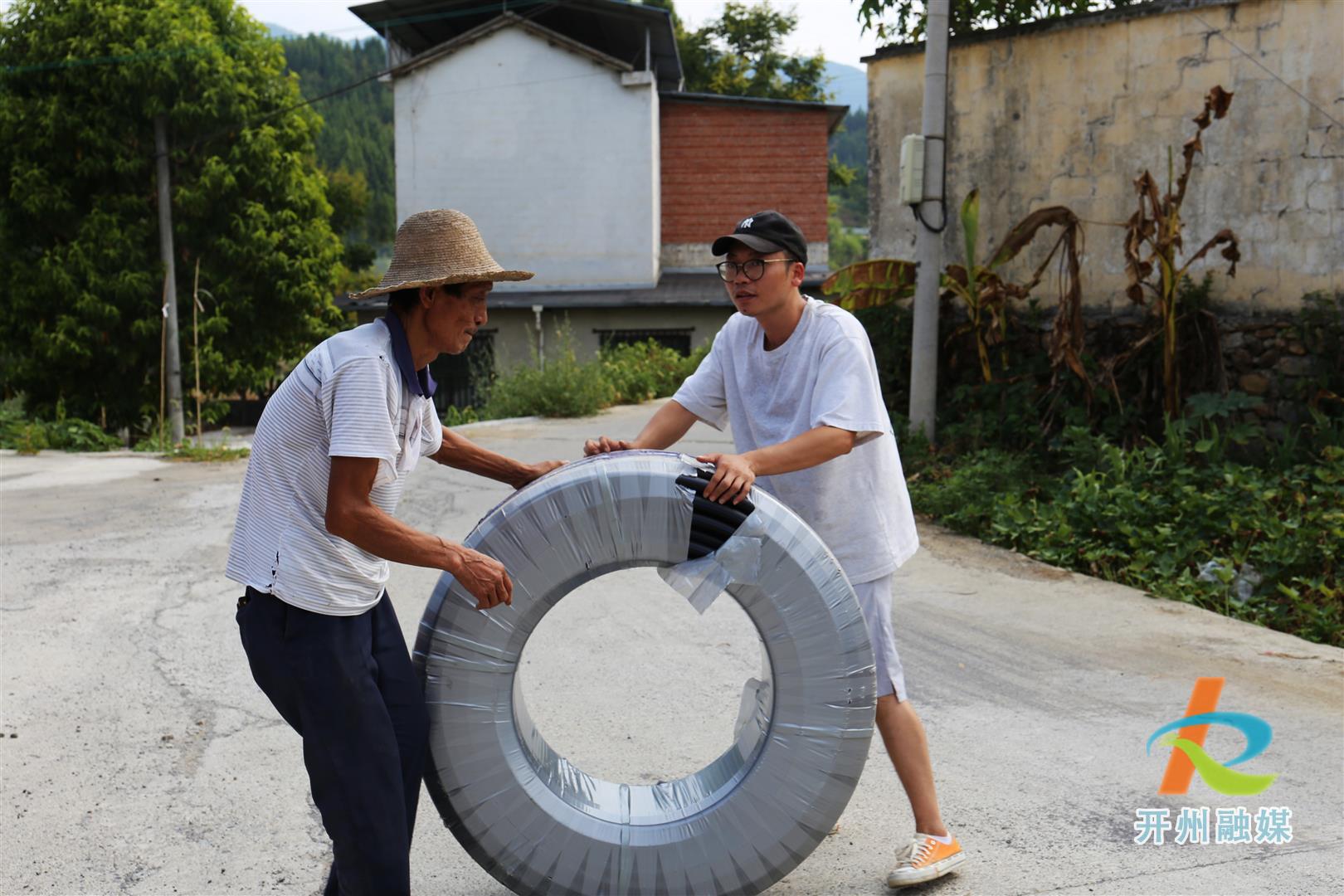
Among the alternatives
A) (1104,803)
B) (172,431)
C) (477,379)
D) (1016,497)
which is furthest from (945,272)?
(477,379)

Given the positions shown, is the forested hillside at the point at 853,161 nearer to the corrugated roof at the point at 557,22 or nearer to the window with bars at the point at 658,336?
the corrugated roof at the point at 557,22

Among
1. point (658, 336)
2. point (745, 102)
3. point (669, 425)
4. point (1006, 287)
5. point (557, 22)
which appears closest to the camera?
point (669, 425)

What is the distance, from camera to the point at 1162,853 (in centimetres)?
343

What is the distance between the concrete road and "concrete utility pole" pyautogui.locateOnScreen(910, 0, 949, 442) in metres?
2.23

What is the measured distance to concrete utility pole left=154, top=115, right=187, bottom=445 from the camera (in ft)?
57.5

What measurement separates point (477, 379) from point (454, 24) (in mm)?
9711

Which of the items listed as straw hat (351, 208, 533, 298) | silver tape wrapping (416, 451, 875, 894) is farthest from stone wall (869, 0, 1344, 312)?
straw hat (351, 208, 533, 298)

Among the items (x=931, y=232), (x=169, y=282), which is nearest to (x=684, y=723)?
(x=931, y=232)

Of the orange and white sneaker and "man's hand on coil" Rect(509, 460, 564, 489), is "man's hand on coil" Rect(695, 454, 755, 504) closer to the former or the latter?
"man's hand on coil" Rect(509, 460, 564, 489)

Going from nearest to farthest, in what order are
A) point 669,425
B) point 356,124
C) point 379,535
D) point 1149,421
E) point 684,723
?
1. point 379,535
2. point 669,425
3. point 684,723
4. point 1149,421
5. point 356,124

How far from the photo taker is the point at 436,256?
2705 mm

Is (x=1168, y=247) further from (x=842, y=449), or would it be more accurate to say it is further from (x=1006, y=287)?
(x=842, y=449)

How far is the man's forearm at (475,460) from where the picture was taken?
10.6 feet

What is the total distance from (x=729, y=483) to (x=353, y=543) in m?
0.90
